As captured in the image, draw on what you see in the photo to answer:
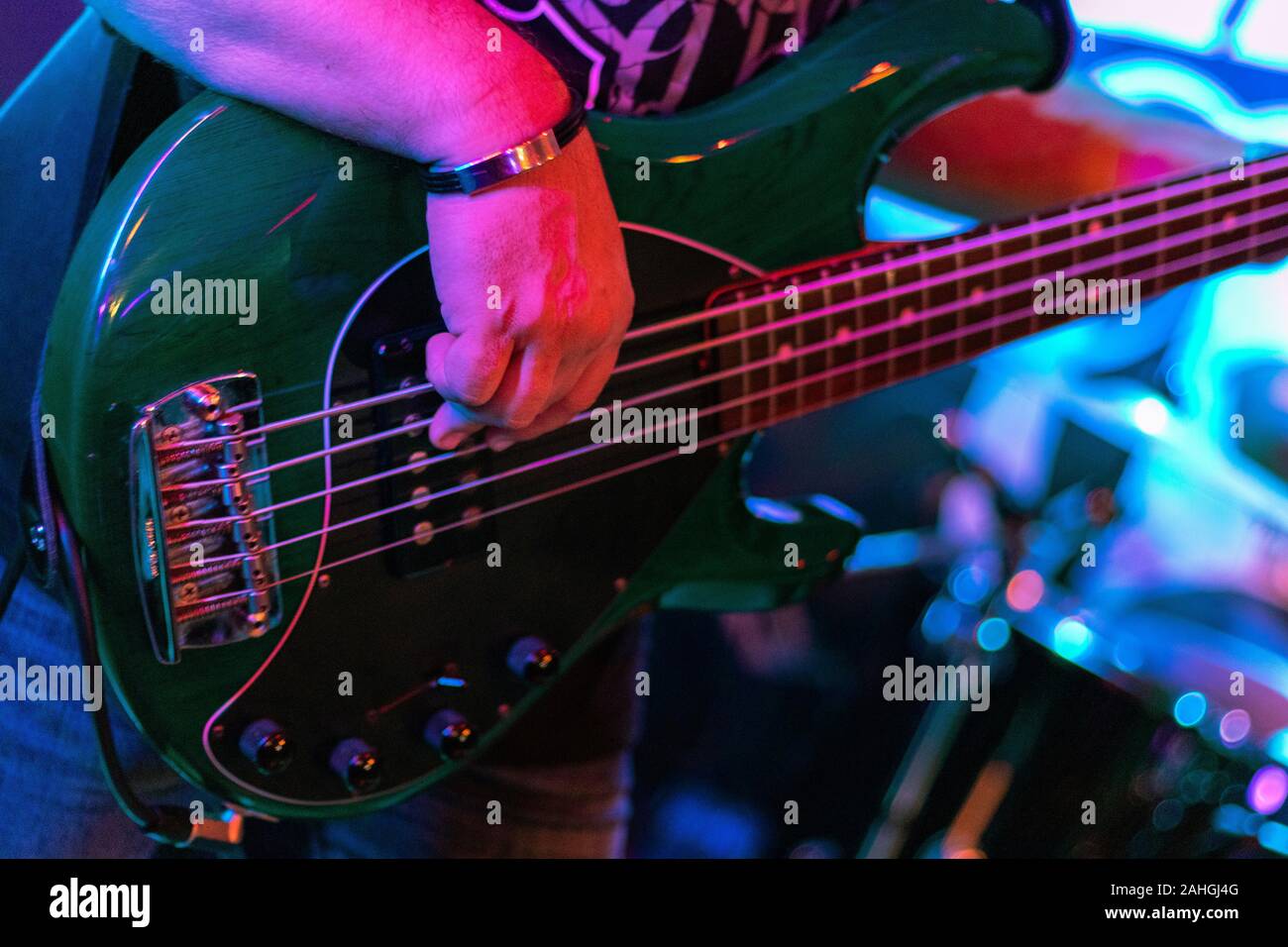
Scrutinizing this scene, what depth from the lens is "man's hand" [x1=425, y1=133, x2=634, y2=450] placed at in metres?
0.62

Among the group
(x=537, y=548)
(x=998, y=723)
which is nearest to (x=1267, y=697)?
(x=998, y=723)

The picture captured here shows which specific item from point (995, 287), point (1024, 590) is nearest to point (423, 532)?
point (995, 287)

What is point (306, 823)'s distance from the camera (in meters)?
0.93

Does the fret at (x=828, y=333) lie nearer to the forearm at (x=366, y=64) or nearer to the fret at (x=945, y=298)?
the fret at (x=945, y=298)

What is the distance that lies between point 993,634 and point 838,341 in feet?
1.77

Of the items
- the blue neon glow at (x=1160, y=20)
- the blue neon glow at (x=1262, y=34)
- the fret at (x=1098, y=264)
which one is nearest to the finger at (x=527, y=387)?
the fret at (x=1098, y=264)

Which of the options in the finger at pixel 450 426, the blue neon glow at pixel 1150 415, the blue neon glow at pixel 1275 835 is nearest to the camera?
the finger at pixel 450 426

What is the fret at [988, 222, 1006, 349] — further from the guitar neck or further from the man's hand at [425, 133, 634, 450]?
the man's hand at [425, 133, 634, 450]

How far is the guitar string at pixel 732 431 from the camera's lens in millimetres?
683

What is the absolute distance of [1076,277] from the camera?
98 centimetres

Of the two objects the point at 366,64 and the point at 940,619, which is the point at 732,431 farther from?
the point at 940,619

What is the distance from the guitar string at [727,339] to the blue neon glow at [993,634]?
17.8 inches

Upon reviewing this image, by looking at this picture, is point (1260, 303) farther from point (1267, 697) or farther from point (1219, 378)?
point (1267, 697)

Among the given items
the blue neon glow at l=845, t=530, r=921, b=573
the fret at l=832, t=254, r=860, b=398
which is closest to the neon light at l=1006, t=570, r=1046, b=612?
the blue neon glow at l=845, t=530, r=921, b=573
